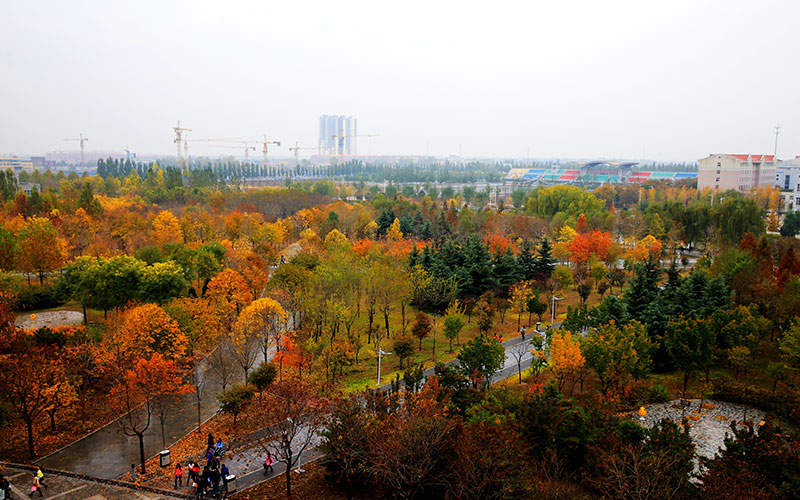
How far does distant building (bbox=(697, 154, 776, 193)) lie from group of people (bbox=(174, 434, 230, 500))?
8688 cm

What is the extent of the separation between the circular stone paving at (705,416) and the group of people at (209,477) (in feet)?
40.9

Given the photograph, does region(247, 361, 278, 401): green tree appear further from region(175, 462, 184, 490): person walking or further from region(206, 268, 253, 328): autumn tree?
region(206, 268, 253, 328): autumn tree

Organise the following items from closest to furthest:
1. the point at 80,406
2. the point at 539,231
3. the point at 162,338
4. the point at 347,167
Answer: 1. the point at 80,406
2. the point at 162,338
3. the point at 539,231
4. the point at 347,167

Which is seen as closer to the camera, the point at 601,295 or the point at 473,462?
the point at 473,462

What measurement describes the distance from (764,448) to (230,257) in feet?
87.1

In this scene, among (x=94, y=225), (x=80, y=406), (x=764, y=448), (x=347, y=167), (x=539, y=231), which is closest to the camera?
(x=764, y=448)

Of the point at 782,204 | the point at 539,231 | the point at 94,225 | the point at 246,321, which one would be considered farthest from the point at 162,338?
the point at 782,204

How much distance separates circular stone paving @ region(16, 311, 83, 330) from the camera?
78.2 ft

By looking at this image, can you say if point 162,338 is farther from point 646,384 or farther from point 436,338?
point 646,384

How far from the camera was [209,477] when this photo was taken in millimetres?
13273

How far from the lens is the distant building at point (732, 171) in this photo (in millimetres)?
82688

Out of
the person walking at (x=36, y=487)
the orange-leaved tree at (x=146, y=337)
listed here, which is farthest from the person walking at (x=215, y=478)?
the orange-leaved tree at (x=146, y=337)

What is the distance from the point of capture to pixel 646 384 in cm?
Answer: 1995

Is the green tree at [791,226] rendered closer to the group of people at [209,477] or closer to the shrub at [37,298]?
the group of people at [209,477]
